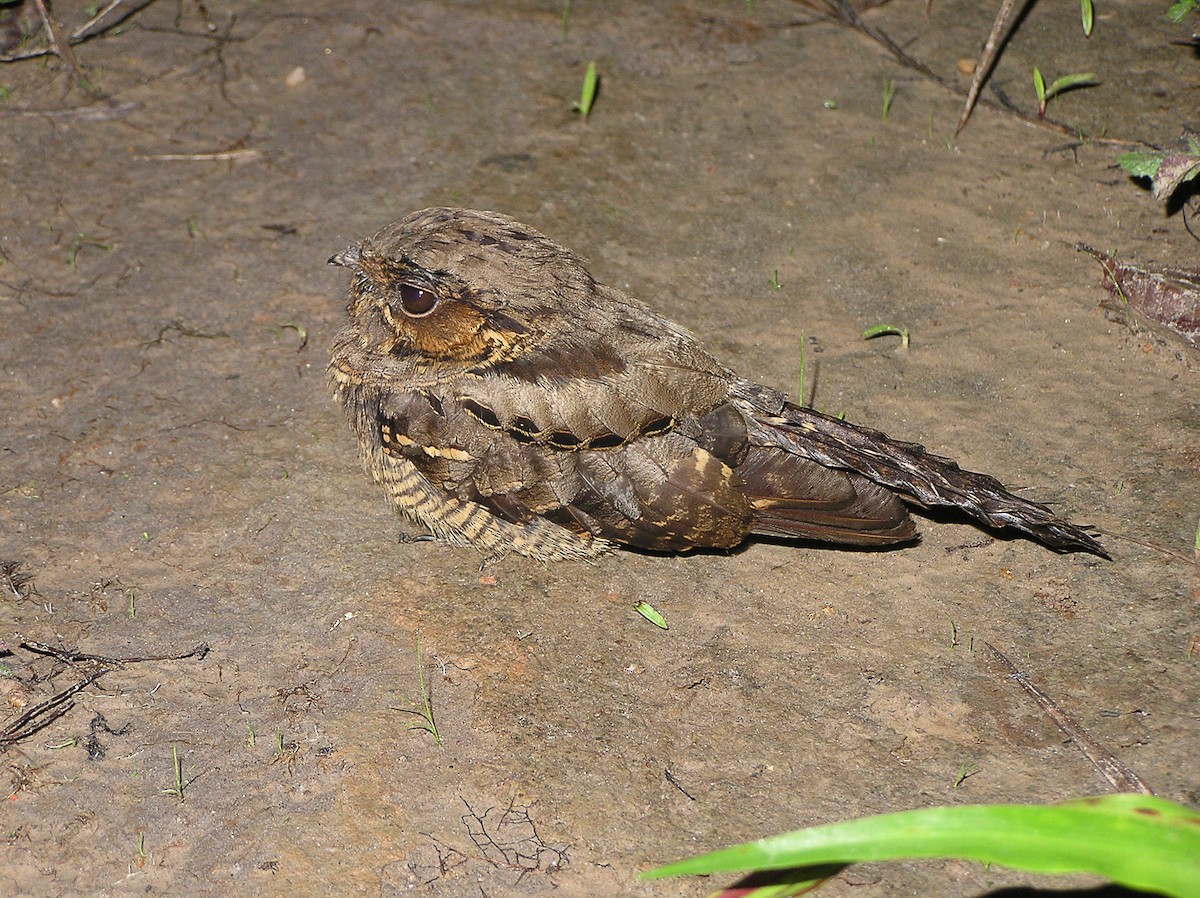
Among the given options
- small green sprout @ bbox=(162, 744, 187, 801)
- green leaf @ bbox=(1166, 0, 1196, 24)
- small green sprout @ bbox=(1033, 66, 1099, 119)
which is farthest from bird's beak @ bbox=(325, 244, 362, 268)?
small green sprout @ bbox=(1033, 66, 1099, 119)

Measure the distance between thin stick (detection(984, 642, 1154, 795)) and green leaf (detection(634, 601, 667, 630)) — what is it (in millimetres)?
1033

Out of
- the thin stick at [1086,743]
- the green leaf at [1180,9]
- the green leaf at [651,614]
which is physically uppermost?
the green leaf at [1180,9]

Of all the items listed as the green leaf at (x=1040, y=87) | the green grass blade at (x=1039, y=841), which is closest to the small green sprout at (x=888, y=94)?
the green leaf at (x=1040, y=87)

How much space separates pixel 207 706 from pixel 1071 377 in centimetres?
335

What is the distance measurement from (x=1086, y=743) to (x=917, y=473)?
3.09 feet

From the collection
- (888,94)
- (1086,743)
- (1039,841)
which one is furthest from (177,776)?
(888,94)

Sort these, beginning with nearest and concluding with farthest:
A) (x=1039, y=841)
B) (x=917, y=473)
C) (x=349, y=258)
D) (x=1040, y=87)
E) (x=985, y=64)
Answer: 1. (x=1039, y=841)
2. (x=917, y=473)
3. (x=349, y=258)
4. (x=985, y=64)
5. (x=1040, y=87)

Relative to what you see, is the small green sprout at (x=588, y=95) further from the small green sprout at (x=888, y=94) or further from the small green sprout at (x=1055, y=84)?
the small green sprout at (x=1055, y=84)

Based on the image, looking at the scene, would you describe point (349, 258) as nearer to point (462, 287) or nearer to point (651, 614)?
point (462, 287)

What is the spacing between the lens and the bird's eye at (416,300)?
→ 352 centimetres

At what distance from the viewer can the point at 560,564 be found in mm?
3764

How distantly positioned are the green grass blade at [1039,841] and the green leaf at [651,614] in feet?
5.02

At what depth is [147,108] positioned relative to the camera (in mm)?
5793

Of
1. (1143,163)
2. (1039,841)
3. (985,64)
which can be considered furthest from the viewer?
(985,64)
